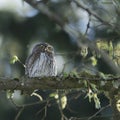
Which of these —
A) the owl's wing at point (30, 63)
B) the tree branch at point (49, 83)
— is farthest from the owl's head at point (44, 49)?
the tree branch at point (49, 83)

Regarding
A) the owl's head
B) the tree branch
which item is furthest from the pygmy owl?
the tree branch

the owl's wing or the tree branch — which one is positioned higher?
the owl's wing

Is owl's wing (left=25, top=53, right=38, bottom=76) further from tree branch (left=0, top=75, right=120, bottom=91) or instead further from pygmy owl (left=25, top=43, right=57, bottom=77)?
tree branch (left=0, top=75, right=120, bottom=91)

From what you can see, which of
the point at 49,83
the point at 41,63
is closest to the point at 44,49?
the point at 41,63

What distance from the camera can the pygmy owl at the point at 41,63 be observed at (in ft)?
24.0

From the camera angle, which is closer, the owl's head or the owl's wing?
the owl's wing

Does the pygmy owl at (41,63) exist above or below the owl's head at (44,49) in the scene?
below

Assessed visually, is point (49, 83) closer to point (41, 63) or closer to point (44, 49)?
point (41, 63)

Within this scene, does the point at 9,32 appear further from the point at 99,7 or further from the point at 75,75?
the point at 99,7

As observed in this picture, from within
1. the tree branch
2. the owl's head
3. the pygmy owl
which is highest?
the owl's head

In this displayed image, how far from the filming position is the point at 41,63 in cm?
748

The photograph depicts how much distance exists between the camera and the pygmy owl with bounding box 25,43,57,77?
7.30 m

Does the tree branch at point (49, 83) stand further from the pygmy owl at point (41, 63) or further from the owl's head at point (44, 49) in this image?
the owl's head at point (44, 49)

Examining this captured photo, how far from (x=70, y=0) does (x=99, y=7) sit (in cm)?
61
